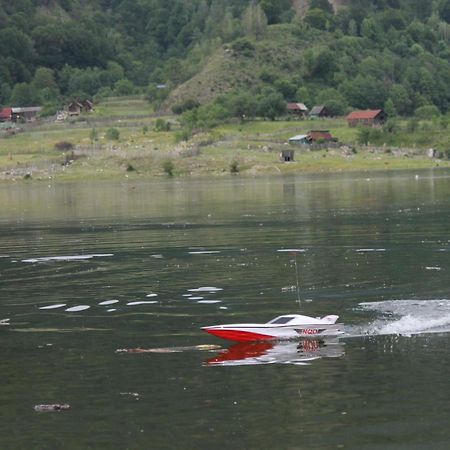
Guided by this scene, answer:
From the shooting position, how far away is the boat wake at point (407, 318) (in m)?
51.1

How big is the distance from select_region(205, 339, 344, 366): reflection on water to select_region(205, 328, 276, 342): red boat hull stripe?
0.73 ft

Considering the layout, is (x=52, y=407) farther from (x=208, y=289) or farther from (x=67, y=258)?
(x=67, y=258)

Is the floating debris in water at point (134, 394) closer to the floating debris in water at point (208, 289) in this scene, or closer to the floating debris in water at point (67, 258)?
the floating debris in water at point (208, 289)

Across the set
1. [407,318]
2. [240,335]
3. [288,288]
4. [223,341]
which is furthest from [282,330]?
[288,288]

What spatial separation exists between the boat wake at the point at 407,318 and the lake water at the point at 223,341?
3.5 inches

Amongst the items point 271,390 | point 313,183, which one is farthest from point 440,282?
point 313,183

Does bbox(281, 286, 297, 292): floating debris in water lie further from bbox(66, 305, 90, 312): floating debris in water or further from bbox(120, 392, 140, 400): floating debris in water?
bbox(120, 392, 140, 400): floating debris in water

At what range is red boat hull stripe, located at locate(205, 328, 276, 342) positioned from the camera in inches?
1951

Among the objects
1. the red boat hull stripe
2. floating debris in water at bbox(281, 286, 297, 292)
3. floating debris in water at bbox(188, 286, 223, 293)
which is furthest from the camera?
floating debris in water at bbox(188, 286, 223, 293)

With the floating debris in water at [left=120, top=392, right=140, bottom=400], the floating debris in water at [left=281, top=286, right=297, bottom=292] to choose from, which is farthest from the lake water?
the floating debris in water at [left=281, top=286, right=297, bottom=292]

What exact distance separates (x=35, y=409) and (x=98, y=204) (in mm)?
107263

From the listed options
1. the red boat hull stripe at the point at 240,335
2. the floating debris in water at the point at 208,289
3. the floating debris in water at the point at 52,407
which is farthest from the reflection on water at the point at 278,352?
the floating debris in water at the point at 208,289

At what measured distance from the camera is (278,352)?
159ft

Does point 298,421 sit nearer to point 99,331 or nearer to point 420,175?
point 99,331
